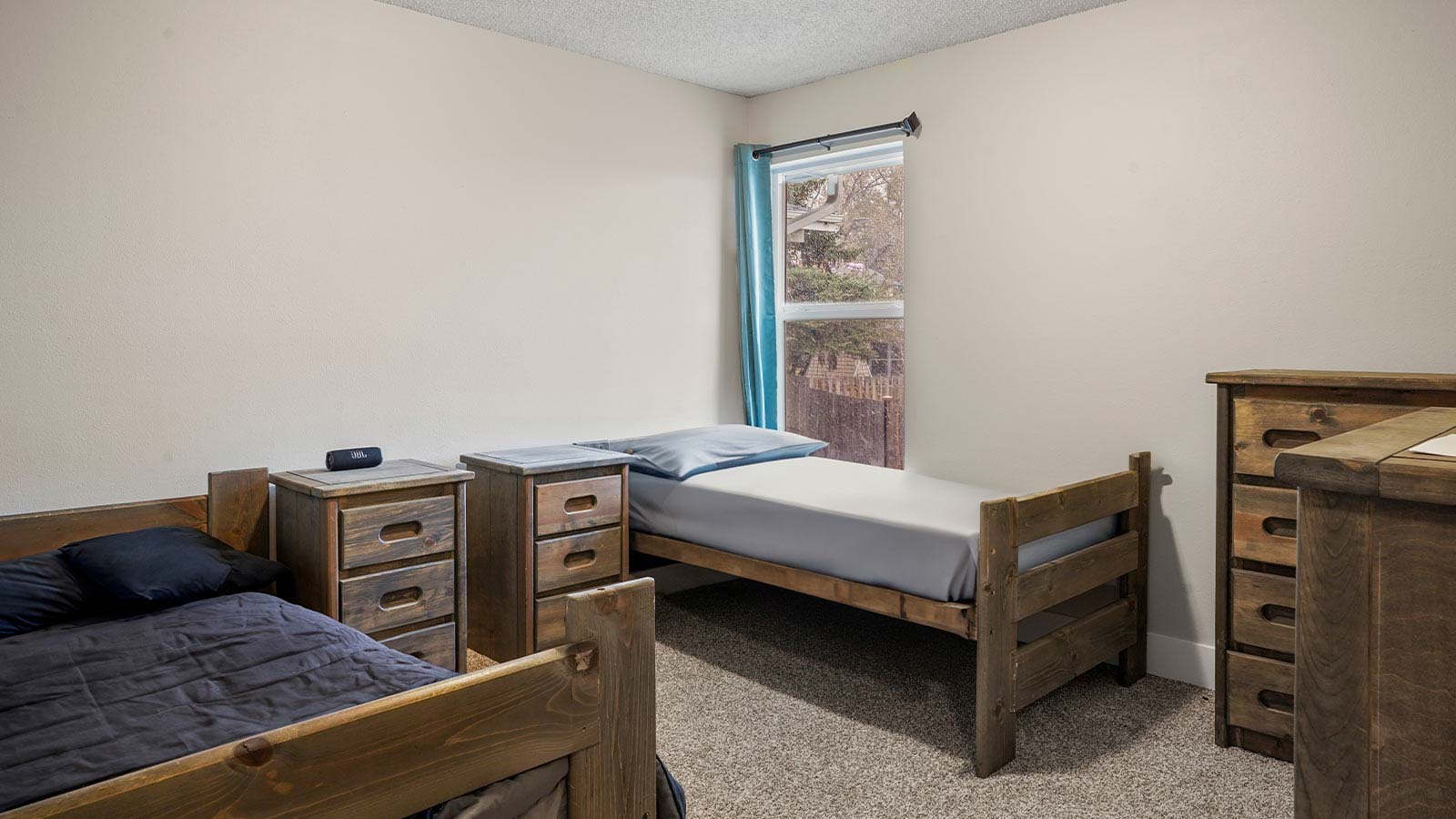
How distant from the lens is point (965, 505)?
9.08ft

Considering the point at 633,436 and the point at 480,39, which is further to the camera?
the point at 633,436

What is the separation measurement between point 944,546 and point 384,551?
1570mm

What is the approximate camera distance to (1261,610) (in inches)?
93.0

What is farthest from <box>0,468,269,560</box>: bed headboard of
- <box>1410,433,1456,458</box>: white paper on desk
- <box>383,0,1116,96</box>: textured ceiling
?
<box>1410,433,1456,458</box>: white paper on desk

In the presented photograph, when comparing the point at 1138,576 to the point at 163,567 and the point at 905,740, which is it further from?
the point at 163,567

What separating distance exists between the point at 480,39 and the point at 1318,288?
2858mm

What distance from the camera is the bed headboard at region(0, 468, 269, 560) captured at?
7.49 feet

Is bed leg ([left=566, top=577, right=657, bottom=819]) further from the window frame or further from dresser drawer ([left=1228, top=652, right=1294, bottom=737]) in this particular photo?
the window frame

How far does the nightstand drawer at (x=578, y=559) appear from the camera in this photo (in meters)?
2.96

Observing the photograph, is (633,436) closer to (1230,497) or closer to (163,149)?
(163,149)

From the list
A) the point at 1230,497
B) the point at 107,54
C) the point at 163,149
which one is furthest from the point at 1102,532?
the point at 107,54

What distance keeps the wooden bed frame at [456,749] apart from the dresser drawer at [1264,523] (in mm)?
Result: 1832

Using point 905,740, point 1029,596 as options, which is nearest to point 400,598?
point 905,740

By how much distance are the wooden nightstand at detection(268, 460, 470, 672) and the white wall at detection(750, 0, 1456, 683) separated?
6.09 ft
